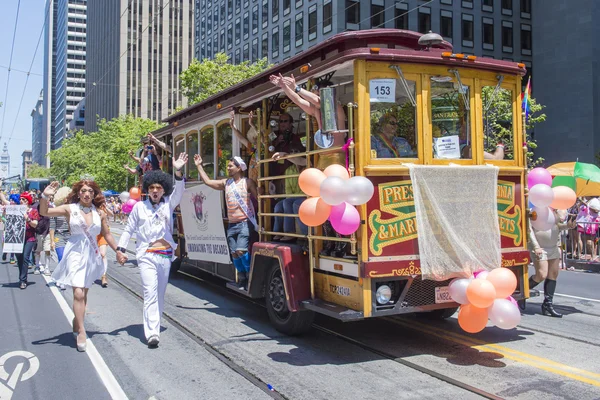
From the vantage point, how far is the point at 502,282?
559 centimetres

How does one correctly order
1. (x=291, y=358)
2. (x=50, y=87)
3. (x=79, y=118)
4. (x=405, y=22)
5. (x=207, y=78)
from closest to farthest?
1. (x=291, y=358)
2. (x=207, y=78)
3. (x=405, y=22)
4. (x=79, y=118)
5. (x=50, y=87)

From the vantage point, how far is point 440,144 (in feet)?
20.3

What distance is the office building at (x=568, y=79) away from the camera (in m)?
38.2

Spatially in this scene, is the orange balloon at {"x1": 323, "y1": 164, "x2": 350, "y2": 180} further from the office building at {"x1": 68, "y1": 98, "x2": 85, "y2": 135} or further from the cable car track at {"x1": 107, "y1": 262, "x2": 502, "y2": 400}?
the office building at {"x1": 68, "y1": 98, "x2": 85, "y2": 135}

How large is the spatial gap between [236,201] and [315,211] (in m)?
2.49

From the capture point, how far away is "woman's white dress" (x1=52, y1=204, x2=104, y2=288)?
6.45 metres

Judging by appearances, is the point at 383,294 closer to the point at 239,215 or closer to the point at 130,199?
the point at 239,215

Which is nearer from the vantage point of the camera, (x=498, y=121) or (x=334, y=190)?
(x=334, y=190)

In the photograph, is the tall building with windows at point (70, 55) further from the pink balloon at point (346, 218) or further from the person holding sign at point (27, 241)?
the pink balloon at point (346, 218)

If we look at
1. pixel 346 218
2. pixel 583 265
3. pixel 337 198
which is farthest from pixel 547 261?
pixel 583 265

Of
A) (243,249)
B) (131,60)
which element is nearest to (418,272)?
(243,249)

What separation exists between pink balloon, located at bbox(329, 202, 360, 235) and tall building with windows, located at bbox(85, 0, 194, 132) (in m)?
81.7

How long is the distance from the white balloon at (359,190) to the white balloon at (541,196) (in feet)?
8.16

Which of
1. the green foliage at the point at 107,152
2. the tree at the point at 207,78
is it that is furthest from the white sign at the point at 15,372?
the green foliage at the point at 107,152
